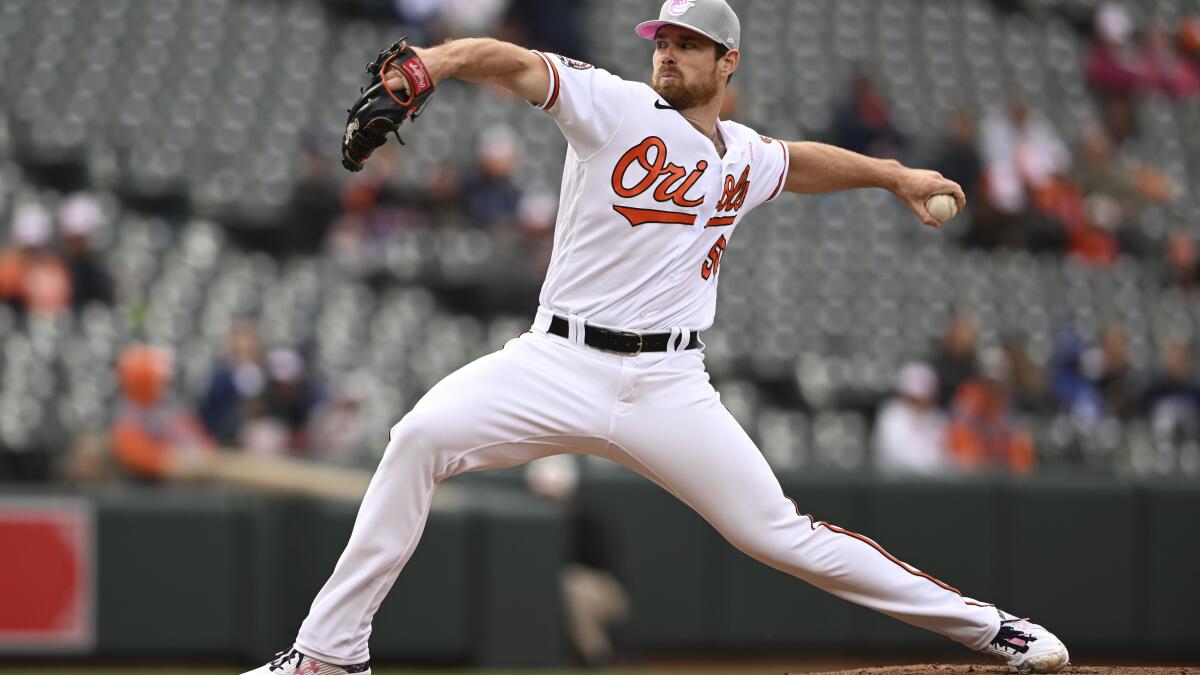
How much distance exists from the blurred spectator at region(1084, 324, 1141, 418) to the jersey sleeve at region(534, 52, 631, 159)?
9.32 metres

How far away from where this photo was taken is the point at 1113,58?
1711 cm

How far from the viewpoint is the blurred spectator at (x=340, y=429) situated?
34.1 ft

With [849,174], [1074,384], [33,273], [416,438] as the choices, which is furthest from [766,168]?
[1074,384]

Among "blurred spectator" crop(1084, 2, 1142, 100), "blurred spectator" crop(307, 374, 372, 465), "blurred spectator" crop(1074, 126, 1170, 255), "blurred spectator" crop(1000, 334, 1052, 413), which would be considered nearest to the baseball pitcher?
"blurred spectator" crop(307, 374, 372, 465)

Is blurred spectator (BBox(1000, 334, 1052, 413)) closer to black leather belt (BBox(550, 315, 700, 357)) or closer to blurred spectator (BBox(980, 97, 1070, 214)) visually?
blurred spectator (BBox(980, 97, 1070, 214))

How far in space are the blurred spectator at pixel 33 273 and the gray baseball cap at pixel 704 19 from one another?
23.5ft

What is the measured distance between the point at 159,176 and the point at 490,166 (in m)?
2.58

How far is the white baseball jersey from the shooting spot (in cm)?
423

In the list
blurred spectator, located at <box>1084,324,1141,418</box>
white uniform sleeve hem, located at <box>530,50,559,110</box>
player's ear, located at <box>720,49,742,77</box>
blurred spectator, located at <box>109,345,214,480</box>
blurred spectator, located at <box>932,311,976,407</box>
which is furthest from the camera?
blurred spectator, located at <box>1084,324,1141,418</box>

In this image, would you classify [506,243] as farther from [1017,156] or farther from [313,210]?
[1017,156]

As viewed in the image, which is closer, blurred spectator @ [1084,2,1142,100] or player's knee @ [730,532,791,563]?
player's knee @ [730,532,791,563]

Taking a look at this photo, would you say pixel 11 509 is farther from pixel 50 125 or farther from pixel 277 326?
pixel 50 125

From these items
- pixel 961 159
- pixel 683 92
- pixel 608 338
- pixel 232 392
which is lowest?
pixel 232 392

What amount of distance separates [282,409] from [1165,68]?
10.9 meters
